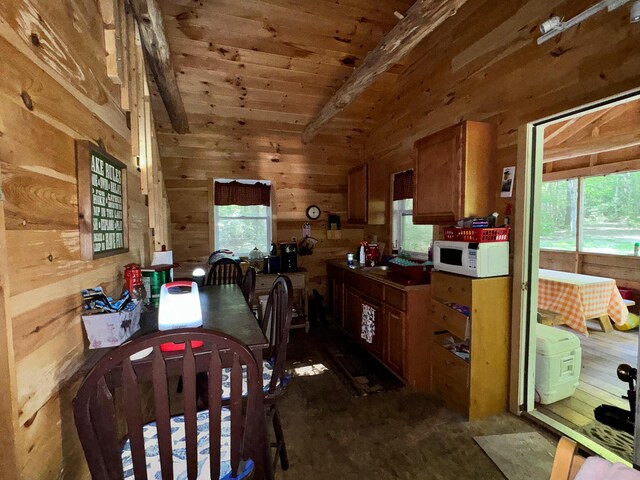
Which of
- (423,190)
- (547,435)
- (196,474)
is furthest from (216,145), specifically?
(547,435)

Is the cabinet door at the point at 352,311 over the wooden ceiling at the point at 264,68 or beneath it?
beneath

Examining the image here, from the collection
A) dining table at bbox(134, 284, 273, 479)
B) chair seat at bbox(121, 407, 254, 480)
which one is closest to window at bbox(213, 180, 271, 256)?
dining table at bbox(134, 284, 273, 479)

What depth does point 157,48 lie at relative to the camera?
2.14 metres

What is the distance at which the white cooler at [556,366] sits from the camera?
2188 mm

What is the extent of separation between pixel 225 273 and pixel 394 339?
175 centimetres

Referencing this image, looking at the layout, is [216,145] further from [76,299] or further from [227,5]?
[76,299]

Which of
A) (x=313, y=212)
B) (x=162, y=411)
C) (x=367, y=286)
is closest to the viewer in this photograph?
(x=162, y=411)

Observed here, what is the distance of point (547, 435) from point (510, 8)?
284 cm

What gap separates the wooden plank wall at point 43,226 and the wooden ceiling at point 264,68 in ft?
5.17

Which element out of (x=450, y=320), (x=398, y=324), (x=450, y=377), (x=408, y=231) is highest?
(x=408, y=231)

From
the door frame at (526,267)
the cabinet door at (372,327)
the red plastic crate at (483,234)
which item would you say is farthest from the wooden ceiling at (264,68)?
the cabinet door at (372,327)

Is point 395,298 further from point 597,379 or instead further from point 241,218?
point 241,218

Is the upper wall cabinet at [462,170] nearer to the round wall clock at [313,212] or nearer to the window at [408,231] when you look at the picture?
the window at [408,231]

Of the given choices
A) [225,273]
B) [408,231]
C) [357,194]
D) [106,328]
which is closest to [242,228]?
[225,273]
